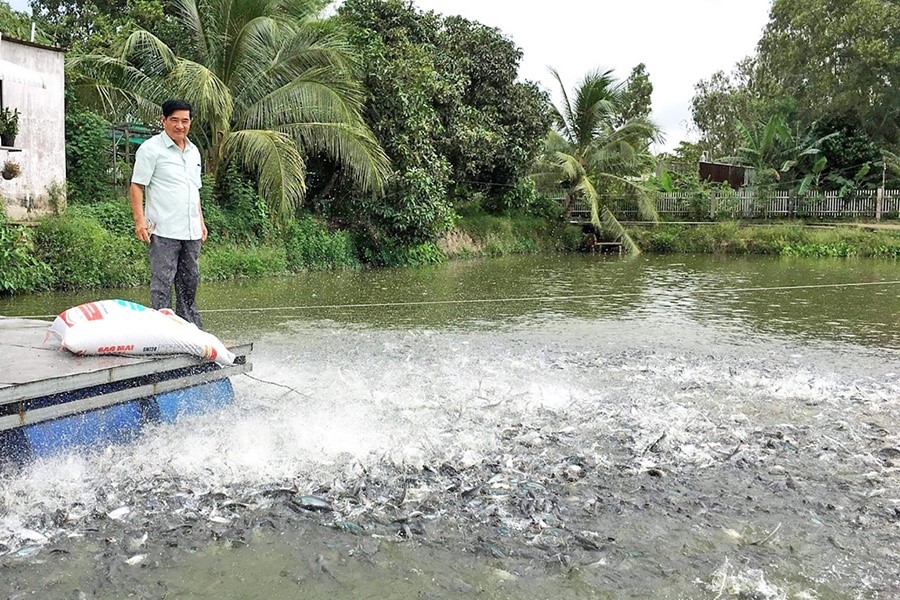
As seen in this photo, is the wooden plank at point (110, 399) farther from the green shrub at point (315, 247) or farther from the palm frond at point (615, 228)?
the palm frond at point (615, 228)

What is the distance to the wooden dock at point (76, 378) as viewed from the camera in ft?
10.5

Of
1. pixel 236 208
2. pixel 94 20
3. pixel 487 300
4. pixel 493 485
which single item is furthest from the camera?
pixel 94 20

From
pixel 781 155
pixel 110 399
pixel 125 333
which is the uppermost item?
pixel 781 155

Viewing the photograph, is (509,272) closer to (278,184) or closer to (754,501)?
(278,184)

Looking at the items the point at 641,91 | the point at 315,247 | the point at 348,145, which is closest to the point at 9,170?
the point at 348,145

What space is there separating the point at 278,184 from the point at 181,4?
12.8ft

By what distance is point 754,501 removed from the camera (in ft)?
10.4

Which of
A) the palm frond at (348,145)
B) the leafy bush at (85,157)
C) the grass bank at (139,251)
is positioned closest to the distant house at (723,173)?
the grass bank at (139,251)

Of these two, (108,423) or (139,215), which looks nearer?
(108,423)

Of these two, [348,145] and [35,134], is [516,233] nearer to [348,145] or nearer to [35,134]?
[348,145]

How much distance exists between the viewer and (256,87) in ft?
48.0

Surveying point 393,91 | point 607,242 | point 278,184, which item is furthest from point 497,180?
point 278,184

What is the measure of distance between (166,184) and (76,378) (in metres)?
1.94

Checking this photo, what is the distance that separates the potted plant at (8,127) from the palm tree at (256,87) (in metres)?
2.20
